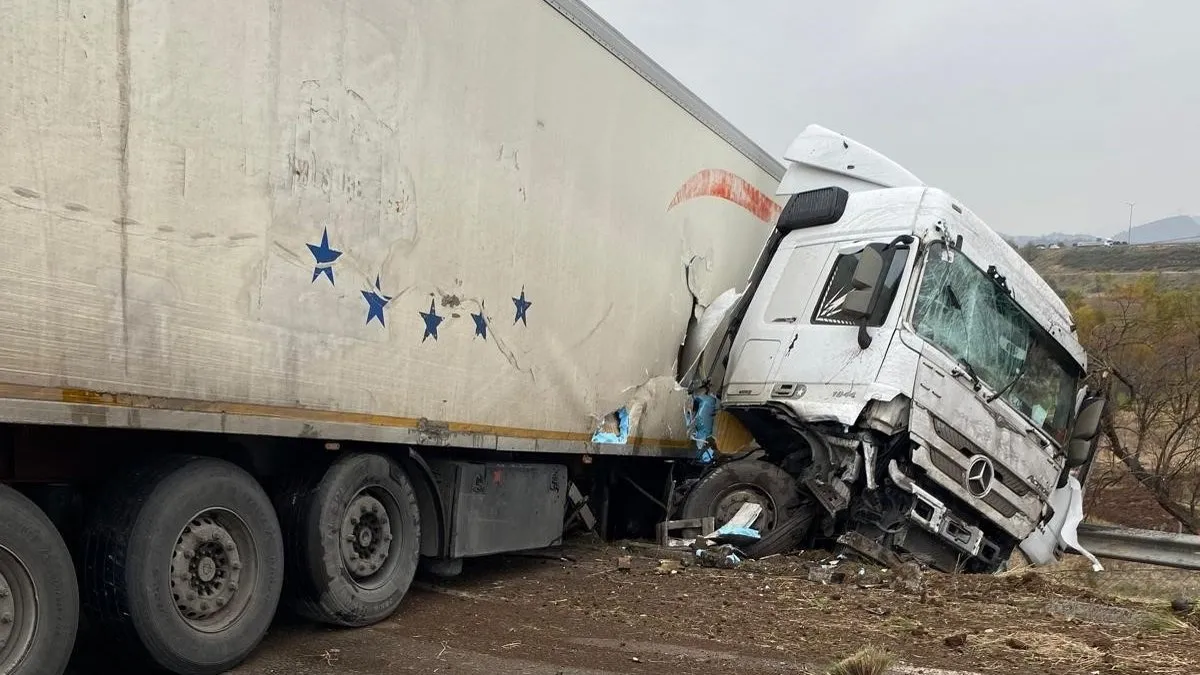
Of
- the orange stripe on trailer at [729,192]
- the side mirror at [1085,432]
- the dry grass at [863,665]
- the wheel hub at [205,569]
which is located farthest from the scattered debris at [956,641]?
the side mirror at [1085,432]

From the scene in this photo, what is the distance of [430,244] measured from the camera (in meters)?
5.07

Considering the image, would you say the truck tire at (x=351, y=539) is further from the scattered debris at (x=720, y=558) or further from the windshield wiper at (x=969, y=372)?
the windshield wiper at (x=969, y=372)

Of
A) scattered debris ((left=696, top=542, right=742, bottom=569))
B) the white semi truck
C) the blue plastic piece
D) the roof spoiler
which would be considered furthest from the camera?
the roof spoiler

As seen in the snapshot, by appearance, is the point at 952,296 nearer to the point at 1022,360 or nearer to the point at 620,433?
the point at 1022,360

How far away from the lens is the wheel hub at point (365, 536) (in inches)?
192

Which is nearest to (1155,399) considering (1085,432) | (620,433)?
(1085,432)

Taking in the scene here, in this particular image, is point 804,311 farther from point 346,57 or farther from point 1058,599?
point 346,57

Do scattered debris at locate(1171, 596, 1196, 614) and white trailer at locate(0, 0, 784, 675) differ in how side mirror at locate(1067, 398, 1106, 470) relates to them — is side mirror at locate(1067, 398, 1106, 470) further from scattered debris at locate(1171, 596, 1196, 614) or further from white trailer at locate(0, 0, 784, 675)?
white trailer at locate(0, 0, 784, 675)

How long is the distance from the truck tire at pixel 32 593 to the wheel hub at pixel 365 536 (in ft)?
5.16

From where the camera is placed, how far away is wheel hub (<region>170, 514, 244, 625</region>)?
12.8 feet

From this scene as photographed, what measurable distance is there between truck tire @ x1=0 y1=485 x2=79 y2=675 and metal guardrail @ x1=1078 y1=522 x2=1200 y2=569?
8.67 metres

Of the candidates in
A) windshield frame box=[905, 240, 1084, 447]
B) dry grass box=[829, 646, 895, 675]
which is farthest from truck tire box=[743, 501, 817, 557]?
dry grass box=[829, 646, 895, 675]

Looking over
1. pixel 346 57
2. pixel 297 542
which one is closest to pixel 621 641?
pixel 297 542

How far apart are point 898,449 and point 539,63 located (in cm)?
375
